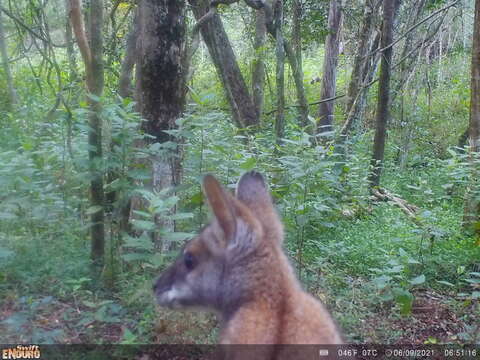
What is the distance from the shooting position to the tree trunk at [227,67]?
33.1 ft

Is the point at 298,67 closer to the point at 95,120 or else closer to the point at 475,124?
the point at 475,124

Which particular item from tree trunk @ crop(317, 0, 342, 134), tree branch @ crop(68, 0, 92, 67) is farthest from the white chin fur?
tree trunk @ crop(317, 0, 342, 134)

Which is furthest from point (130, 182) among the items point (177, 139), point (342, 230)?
point (342, 230)

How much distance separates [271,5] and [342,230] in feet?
17.3

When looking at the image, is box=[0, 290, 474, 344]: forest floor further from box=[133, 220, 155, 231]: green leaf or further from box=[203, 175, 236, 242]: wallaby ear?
box=[203, 175, 236, 242]: wallaby ear

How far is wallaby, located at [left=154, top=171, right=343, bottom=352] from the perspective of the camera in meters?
2.34

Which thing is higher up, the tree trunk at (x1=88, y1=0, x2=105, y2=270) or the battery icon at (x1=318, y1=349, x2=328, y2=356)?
the tree trunk at (x1=88, y1=0, x2=105, y2=270)

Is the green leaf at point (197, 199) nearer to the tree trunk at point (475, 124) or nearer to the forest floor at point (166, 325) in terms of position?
the forest floor at point (166, 325)

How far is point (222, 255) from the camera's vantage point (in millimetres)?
2592

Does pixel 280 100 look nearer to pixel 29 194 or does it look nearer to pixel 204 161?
pixel 204 161

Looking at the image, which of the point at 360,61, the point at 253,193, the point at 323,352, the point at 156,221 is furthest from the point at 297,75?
the point at 323,352

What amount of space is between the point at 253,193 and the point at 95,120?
210cm

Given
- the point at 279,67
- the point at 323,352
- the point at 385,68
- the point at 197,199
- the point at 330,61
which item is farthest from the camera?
the point at 330,61

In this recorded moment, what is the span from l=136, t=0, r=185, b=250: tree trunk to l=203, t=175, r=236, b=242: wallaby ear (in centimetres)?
265
